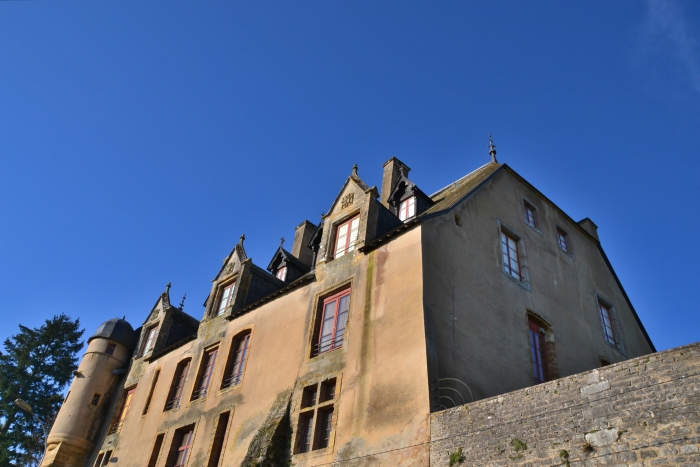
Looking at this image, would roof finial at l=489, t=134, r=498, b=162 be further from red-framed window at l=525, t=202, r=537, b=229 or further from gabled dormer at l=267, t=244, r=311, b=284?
gabled dormer at l=267, t=244, r=311, b=284

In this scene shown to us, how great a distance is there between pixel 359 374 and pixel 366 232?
13.4 ft

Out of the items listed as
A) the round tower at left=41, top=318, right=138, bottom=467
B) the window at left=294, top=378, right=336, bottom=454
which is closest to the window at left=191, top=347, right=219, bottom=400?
the window at left=294, top=378, right=336, bottom=454

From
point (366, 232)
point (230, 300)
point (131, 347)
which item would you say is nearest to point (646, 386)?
point (366, 232)

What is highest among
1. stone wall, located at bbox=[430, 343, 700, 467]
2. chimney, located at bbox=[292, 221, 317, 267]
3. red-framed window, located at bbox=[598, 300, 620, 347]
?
chimney, located at bbox=[292, 221, 317, 267]

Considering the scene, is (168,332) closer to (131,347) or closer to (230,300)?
(131,347)

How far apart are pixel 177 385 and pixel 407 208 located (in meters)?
9.73

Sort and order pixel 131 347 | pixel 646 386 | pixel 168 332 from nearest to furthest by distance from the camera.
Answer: pixel 646 386
pixel 168 332
pixel 131 347

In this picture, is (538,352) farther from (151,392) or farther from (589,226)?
(151,392)

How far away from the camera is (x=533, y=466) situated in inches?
341

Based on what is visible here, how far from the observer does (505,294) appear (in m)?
14.5

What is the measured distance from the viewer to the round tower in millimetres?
21562

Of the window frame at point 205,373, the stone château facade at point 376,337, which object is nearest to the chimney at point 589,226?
the stone château facade at point 376,337

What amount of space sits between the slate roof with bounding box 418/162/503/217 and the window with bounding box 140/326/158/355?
12528 mm

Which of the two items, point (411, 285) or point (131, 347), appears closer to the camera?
point (411, 285)
